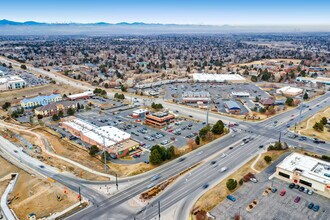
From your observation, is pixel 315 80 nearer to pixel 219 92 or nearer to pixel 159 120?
pixel 219 92

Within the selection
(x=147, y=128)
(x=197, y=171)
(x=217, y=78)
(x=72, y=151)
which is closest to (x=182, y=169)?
(x=197, y=171)

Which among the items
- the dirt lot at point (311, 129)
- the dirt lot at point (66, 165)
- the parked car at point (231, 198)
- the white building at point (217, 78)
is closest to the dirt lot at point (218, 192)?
the parked car at point (231, 198)

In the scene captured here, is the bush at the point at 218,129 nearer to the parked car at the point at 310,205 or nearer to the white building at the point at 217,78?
the parked car at the point at 310,205

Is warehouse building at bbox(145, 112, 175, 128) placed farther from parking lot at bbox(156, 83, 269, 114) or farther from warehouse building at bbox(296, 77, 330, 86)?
warehouse building at bbox(296, 77, 330, 86)

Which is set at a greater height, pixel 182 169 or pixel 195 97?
pixel 195 97

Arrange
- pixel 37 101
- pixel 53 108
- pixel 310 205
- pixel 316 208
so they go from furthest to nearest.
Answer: pixel 37 101, pixel 53 108, pixel 310 205, pixel 316 208

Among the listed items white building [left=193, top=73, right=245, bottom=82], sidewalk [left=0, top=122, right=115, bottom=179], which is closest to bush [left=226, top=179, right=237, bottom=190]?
sidewalk [left=0, top=122, right=115, bottom=179]
